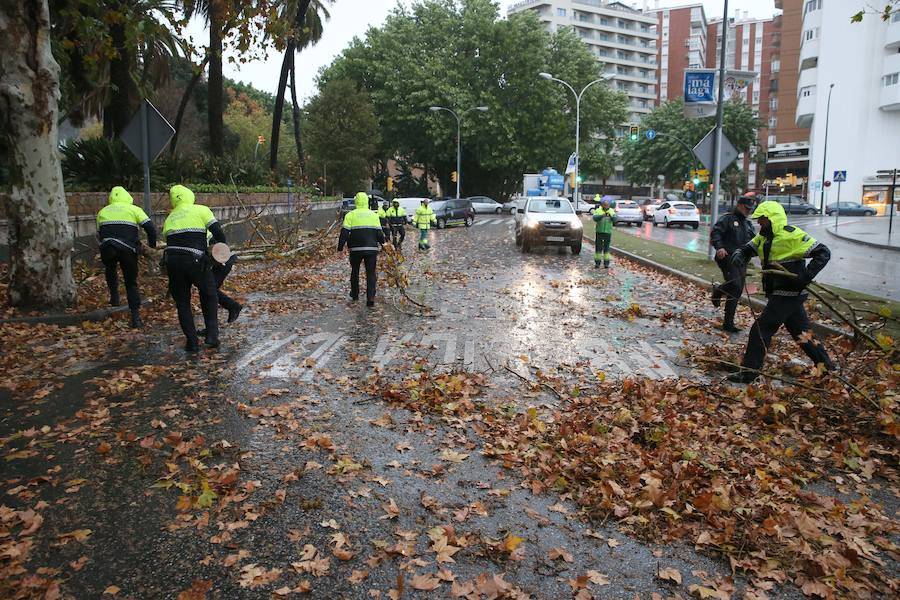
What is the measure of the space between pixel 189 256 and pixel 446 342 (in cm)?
319

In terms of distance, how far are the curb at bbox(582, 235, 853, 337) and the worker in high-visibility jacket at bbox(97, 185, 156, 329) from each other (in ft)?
25.2

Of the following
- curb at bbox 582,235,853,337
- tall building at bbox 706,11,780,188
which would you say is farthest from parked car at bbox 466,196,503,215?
tall building at bbox 706,11,780,188

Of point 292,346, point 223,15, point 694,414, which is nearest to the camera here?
point 694,414

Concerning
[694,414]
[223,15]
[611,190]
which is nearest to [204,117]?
[223,15]

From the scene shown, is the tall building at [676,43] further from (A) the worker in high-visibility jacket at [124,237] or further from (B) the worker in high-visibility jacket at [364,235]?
(A) the worker in high-visibility jacket at [124,237]

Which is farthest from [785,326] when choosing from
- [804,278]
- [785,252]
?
[785,252]

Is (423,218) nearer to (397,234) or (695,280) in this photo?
(397,234)

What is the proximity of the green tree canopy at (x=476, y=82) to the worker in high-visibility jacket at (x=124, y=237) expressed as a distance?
42074 millimetres

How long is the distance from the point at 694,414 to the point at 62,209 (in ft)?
29.7

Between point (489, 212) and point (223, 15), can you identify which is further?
point (489, 212)

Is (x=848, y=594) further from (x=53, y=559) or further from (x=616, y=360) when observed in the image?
(x=616, y=360)

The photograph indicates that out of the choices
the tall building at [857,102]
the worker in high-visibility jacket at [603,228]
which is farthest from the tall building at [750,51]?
the worker in high-visibility jacket at [603,228]

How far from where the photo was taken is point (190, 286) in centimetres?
823

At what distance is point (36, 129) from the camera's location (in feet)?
32.2
